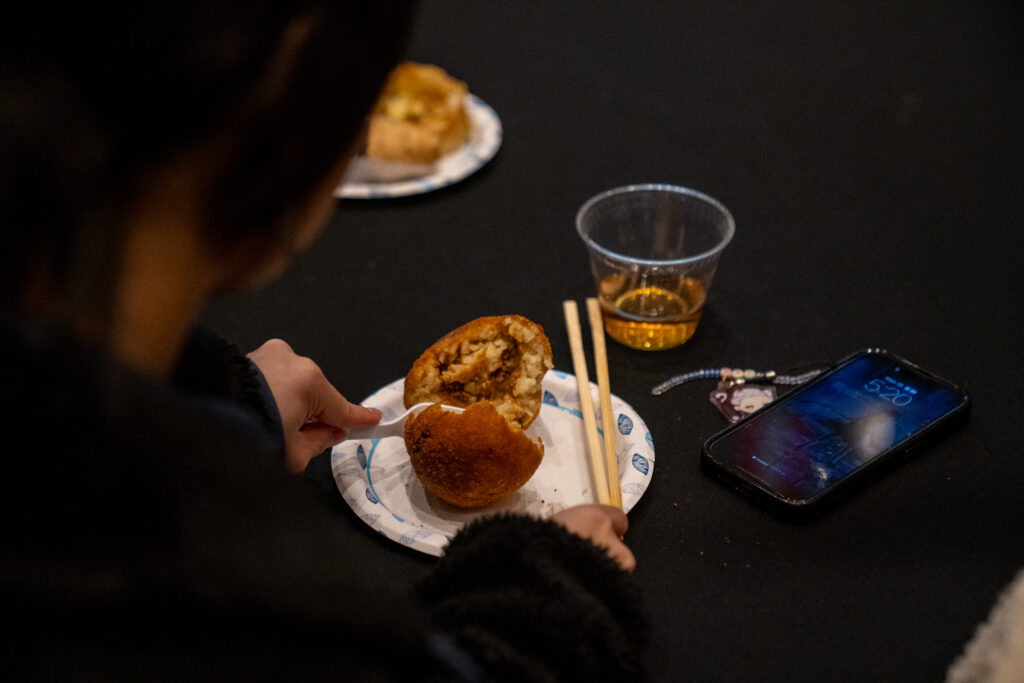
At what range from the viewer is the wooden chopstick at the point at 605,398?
2.62 ft

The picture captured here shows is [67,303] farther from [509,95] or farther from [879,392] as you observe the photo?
[509,95]

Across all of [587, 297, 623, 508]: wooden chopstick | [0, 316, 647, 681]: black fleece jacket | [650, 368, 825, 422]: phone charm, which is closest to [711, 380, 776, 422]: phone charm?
[650, 368, 825, 422]: phone charm

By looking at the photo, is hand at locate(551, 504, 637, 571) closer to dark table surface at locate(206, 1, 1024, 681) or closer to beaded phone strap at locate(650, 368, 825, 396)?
dark table surface at locate(206, 1, 1024, 681)

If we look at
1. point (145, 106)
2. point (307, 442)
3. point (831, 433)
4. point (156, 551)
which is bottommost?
point (307, 442)

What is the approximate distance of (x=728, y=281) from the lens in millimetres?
1135

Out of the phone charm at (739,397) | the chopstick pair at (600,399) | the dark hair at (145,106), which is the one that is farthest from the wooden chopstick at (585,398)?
the dark hair at (145,106)

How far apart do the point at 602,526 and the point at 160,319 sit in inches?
15.2

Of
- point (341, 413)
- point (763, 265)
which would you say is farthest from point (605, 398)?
point (763, 265)

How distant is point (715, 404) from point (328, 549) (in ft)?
1.73

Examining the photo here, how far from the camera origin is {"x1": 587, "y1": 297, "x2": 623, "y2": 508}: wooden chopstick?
31.4 inches

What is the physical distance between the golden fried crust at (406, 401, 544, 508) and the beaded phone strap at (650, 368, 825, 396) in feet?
0.74

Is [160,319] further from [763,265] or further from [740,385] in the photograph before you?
[763,265]

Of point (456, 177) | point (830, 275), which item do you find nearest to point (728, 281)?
point (830, 275)

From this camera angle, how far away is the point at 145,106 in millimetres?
368
